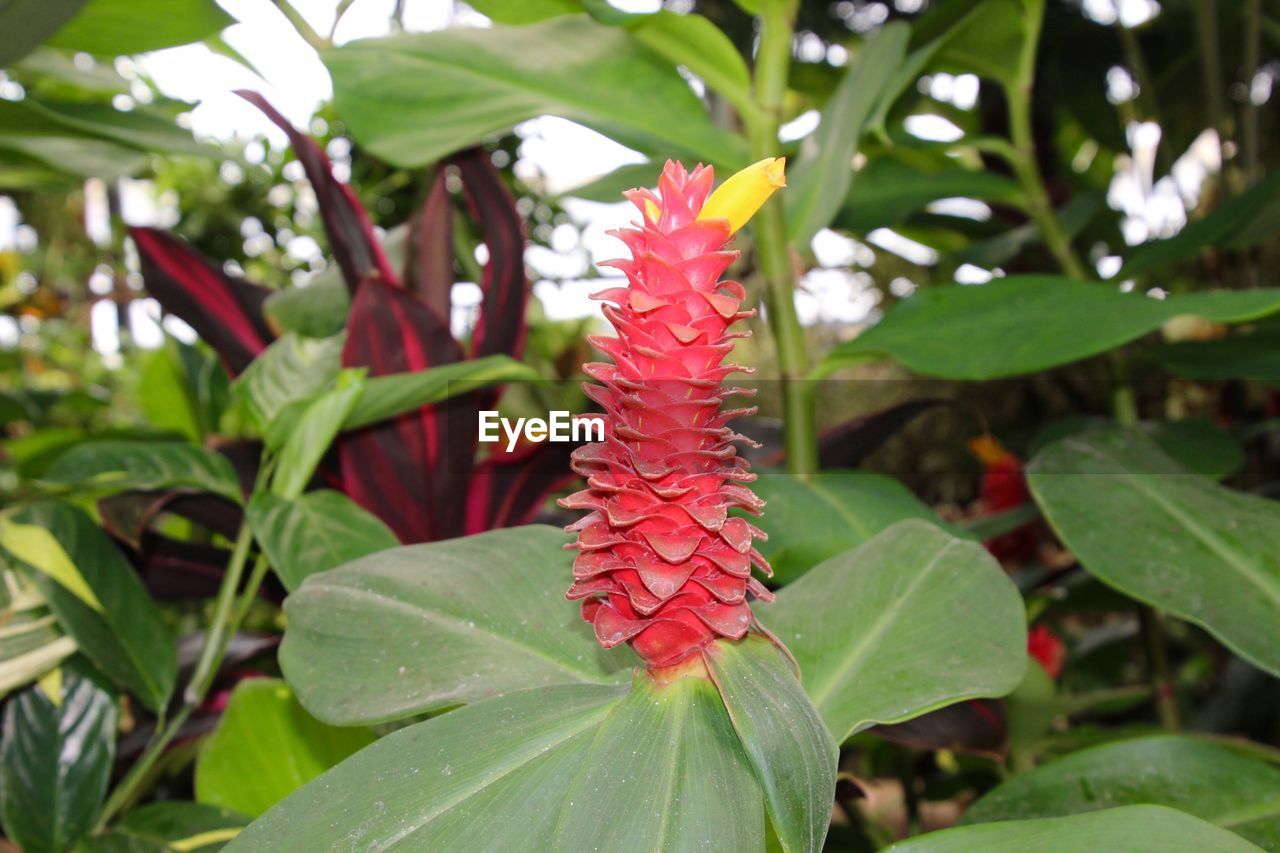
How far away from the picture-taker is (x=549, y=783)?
29 cm

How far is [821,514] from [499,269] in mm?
305

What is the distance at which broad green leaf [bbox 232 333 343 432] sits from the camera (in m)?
0.60

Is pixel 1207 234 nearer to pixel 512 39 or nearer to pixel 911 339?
pixel 911 339

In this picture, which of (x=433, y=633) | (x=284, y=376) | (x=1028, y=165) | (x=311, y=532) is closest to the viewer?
(x=433, y=633)

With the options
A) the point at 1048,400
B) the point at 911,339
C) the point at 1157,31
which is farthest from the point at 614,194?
the point at 1157,31

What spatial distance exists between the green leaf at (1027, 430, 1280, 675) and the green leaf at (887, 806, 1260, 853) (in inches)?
6.1

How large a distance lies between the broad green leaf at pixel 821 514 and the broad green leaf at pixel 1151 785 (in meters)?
0.16

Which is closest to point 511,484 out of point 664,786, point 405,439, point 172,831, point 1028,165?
point 405,439

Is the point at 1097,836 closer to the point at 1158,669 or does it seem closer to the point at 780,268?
the point at 780,268

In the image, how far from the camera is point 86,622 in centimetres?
53

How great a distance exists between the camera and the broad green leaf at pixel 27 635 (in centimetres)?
54

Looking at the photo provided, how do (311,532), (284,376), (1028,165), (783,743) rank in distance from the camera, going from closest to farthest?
(783,743)
(311,532)
(284,376)
(1028,165)

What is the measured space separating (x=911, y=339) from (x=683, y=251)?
1.05 ft

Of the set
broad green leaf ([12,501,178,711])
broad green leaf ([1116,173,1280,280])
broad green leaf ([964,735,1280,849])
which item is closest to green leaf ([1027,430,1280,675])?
broad green leaf ([964,735,1280,849])
